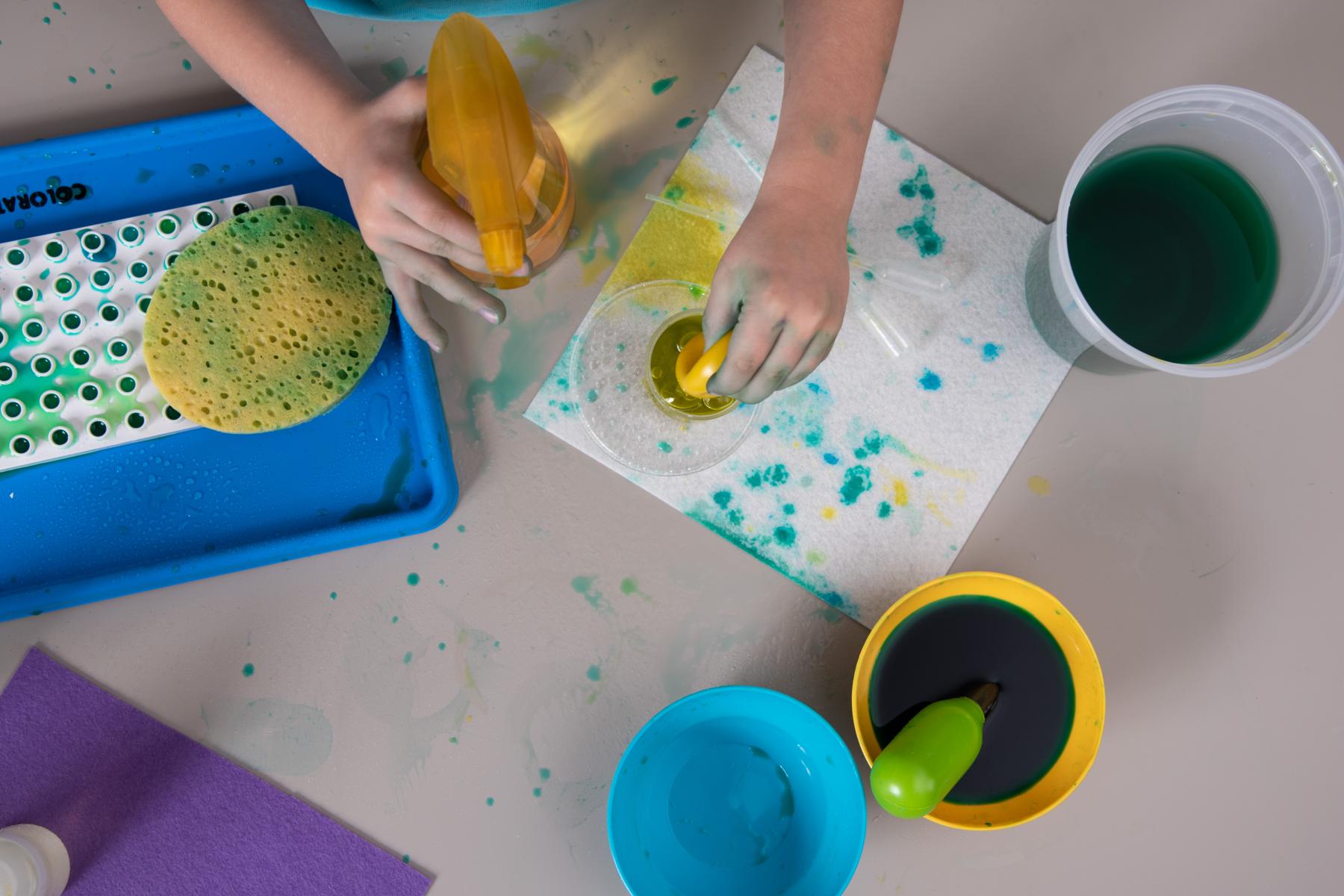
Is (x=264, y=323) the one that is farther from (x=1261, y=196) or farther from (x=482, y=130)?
(x=1261, y=196)

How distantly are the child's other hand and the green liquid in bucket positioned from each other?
417mm

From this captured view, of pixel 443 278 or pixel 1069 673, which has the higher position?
pixel 443 278

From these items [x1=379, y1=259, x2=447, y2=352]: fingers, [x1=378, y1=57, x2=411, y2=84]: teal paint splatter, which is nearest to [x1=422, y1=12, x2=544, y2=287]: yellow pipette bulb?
[x1=379, y1=259, x2=447, y2=352]: fingers

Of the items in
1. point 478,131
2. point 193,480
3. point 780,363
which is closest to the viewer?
point 478,131

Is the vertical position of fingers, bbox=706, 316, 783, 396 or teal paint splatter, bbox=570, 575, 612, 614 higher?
fingers, bbox=706, 316, 783, 396

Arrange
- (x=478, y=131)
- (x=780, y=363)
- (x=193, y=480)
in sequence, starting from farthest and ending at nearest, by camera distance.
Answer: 1. (x=193, y=480)
2. (x=780, y=363)
3. (x=478, y=131)

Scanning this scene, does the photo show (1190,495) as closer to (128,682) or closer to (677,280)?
(677,280)

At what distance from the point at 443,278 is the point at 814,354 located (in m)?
0.23

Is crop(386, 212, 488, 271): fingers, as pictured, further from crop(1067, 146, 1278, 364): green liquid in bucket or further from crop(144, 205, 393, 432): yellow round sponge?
crop(1067, 146, 1278, 364): green liquid in bucket

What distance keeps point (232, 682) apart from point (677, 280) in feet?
1.43

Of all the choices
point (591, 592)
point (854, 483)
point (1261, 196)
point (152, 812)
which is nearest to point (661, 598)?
point (591, 592)

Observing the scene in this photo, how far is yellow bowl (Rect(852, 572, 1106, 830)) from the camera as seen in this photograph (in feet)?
1.72

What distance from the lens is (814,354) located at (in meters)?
0.49

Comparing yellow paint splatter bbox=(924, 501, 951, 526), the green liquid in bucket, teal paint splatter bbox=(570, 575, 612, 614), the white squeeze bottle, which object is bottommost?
the white squeeze bottle
